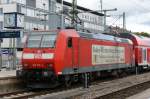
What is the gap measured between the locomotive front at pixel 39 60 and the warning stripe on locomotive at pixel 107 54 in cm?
486

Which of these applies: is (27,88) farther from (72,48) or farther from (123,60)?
(123,60)

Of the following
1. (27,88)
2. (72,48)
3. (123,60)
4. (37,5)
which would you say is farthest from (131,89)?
(37,5)

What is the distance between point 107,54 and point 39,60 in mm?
8624

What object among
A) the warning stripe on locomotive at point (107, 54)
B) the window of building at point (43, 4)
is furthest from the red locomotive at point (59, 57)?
the window of building at point (43, 4)

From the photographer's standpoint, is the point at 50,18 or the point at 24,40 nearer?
the point at 24,40

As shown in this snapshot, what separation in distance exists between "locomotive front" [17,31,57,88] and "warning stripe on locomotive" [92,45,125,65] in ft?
16.0

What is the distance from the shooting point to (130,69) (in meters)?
37.3

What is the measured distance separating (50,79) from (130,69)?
16253mm

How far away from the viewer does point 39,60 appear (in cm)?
2247

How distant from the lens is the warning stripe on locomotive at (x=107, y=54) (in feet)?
90.2

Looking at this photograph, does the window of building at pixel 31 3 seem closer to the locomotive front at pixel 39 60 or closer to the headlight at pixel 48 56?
the locomotive front at pixel 39 60

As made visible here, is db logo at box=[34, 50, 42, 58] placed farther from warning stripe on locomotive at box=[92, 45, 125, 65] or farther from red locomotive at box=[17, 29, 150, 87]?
warning stripe on locomotive at box=[92, 45, 125, 65]

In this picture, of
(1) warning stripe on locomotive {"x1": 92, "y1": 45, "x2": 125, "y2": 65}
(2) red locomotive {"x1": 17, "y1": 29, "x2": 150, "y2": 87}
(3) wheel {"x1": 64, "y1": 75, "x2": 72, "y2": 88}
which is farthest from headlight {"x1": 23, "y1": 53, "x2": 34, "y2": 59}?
(1) warning stripe on locomotive {"x1": 92, "y1": 45, "x2": 125, "y2": 65}

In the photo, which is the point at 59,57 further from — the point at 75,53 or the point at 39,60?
the point at 75,53
